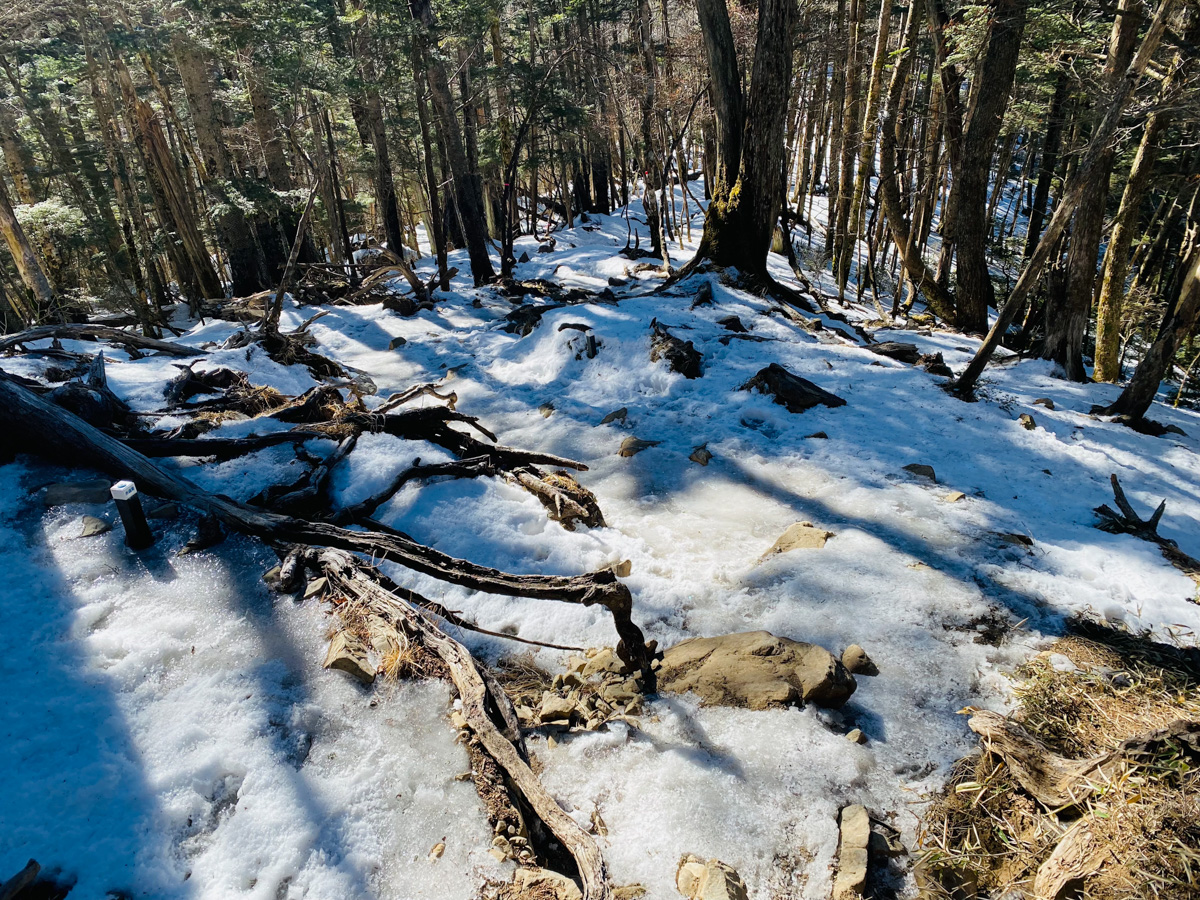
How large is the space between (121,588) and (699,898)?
3.01 m

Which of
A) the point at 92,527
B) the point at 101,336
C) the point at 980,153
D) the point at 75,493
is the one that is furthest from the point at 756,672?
the point at 980,153

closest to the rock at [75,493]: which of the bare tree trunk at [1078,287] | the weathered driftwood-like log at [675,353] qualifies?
the weathered driftwood-like log at [675,353]

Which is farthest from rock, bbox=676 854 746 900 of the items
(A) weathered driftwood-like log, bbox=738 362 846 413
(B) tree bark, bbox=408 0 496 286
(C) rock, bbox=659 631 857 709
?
(B) tree bark, bbox=408 0 496 286

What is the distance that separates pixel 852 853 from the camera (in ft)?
6.97

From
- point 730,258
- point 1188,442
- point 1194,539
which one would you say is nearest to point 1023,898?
point 1194,539

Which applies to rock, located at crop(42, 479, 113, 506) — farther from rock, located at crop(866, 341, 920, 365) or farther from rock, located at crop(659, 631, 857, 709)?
rock, located at crop(866, 341, 920, 365)

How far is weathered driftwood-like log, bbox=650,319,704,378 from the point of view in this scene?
266 inches

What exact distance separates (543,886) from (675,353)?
5.66 metres

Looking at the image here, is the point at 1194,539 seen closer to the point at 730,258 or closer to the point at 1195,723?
the point at 1195,723

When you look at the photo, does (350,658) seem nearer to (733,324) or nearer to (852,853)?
(852,853)

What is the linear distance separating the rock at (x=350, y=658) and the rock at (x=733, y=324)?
5951mm

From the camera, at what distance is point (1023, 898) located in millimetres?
1986

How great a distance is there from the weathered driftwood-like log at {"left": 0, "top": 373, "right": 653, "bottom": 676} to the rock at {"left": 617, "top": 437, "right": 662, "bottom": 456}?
2503 millimetres

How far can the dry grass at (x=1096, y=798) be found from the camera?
1.81 m
